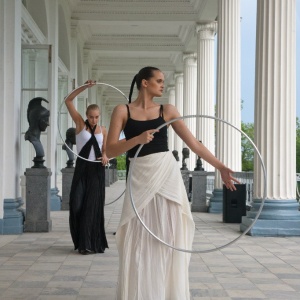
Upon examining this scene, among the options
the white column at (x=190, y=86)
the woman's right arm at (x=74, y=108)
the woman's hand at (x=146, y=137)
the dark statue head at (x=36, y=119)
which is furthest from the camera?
the white column at (x=190, y=86)

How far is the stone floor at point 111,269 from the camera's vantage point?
6160 millimetres

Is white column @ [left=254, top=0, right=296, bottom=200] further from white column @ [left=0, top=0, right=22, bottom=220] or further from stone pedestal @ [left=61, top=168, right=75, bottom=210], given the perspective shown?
stone pedestal @ [left=61, top=168, right=75, bottom=210]

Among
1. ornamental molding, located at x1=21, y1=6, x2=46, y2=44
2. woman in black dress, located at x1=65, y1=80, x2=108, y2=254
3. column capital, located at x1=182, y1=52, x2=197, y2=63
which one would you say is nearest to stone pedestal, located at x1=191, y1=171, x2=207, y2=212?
ornamental molding, located at x1=21, y1=6, x2=46, y2=44

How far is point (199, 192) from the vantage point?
18.0 meters

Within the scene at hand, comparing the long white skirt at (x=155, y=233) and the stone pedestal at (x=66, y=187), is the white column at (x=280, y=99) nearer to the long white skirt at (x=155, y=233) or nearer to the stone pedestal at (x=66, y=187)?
the long white skirt at (x=155, y=233)

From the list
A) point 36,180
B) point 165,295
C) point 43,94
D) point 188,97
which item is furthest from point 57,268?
point 188,97

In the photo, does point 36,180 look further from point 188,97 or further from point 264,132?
point 188,97

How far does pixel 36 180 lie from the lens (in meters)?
11.4

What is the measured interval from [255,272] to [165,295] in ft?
9.02

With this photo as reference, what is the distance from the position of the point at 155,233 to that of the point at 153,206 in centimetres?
19

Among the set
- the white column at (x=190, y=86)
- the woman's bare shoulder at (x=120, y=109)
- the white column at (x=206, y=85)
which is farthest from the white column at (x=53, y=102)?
the white column at (x=190, y=86)

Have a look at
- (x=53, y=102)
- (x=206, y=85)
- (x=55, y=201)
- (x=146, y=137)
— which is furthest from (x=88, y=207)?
(x=206, y=85)

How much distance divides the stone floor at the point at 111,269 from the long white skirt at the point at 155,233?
43cm

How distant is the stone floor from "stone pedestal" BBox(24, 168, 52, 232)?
1.15ft
